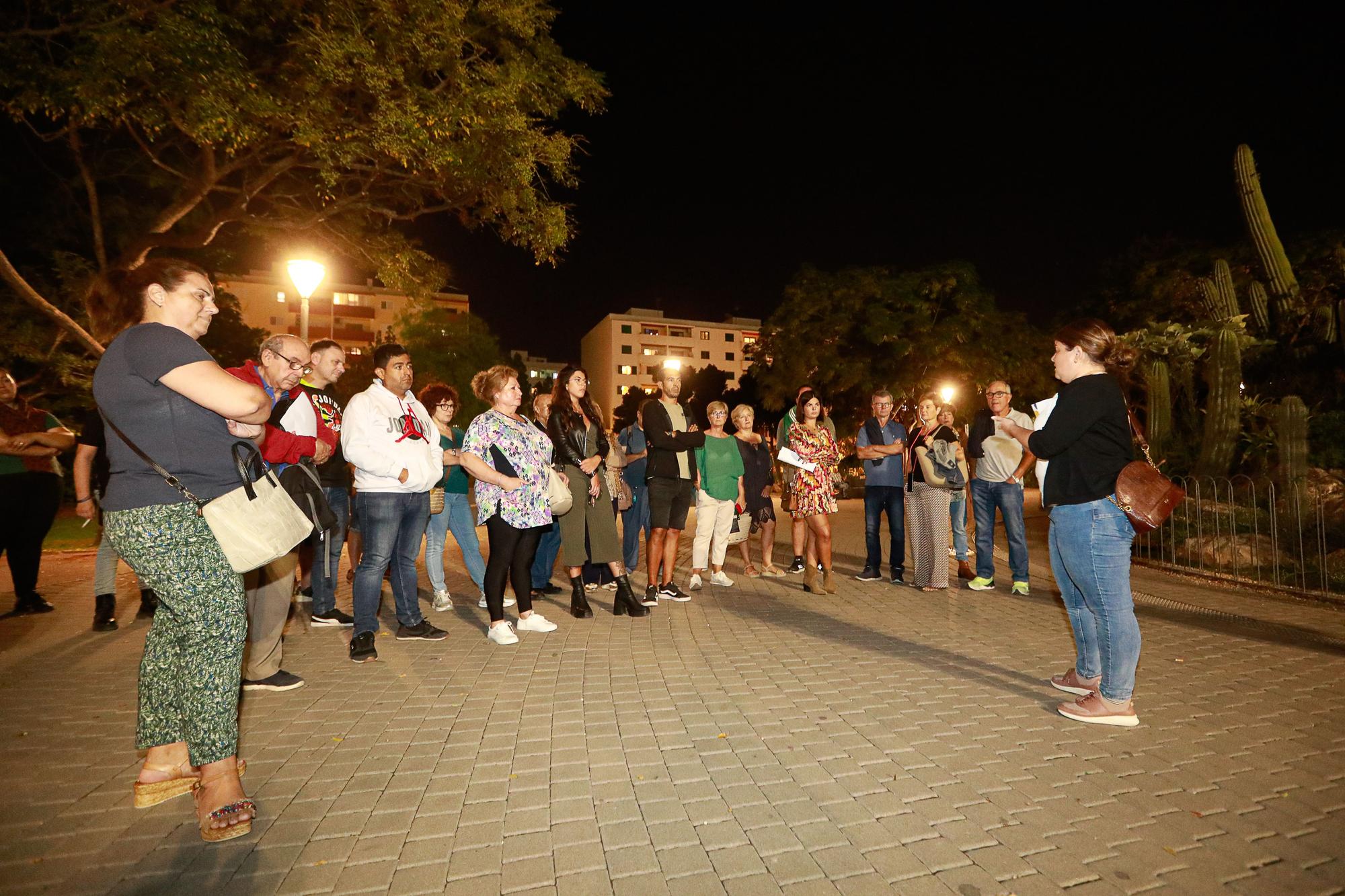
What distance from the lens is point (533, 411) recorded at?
24.1 ft

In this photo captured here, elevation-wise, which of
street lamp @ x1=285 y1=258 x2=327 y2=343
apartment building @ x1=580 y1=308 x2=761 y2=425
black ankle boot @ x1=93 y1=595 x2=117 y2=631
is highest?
apartment building @ x1=580 y1=308 x2=761 y2=425

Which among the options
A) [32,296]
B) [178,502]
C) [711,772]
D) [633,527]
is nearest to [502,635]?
[711,772]

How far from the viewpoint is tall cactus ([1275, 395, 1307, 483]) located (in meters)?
9.38

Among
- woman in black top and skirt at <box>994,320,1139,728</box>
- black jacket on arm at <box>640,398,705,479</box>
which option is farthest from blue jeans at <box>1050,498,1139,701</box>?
black jacket on arm at <box>640,398,705,479</box>

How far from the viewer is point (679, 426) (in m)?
6.92

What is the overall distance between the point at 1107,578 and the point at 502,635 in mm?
3859

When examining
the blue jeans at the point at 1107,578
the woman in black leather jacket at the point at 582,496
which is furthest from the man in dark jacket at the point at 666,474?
the blue jeans at the point at 1107,578

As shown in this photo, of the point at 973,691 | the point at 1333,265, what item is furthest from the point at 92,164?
the point at 1333,265

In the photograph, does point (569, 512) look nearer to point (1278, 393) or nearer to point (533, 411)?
point (533, 411)

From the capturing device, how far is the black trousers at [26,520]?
5969mm

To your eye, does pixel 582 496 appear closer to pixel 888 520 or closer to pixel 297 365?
pixel 297 365

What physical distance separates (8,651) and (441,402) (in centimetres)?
368

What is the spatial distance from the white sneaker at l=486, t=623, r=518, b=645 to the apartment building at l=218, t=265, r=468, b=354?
7690 centimetres

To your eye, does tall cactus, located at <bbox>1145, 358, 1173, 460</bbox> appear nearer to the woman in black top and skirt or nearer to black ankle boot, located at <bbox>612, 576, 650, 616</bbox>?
the woman in black top and skirt
